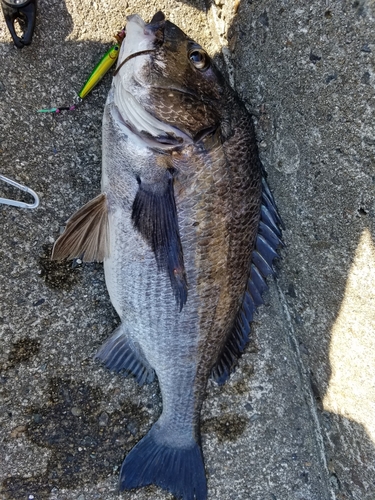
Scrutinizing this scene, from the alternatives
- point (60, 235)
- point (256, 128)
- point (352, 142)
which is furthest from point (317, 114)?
point (60, 235)

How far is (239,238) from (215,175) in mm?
311

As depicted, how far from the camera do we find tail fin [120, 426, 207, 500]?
6.54 ft

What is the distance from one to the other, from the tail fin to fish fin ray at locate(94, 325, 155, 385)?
0.33m

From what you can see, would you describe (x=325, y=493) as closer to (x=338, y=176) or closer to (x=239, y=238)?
(x=239, y=238)

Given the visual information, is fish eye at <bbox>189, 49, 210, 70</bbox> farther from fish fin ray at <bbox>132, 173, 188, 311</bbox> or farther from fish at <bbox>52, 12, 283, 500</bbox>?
fish fin ray at <bbox>132, 173, 188, 311</bbox>

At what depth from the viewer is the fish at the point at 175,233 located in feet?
5.40

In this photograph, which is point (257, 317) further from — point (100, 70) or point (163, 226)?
point (100, 70)

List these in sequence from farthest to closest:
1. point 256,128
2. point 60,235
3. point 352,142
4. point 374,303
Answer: point 256,128 < point 60,235 < point 374,303 < point 352,142

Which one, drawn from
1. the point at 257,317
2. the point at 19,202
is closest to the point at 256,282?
the point at 257,317

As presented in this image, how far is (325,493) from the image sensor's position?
7.19ft

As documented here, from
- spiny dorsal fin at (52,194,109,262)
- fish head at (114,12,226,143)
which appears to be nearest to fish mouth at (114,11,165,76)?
fish head at (114,12,226,143)

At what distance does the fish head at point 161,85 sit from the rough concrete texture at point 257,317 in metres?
0.43

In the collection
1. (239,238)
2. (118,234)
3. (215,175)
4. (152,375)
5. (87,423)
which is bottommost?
(87,423)

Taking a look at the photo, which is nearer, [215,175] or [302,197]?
[215,175]
